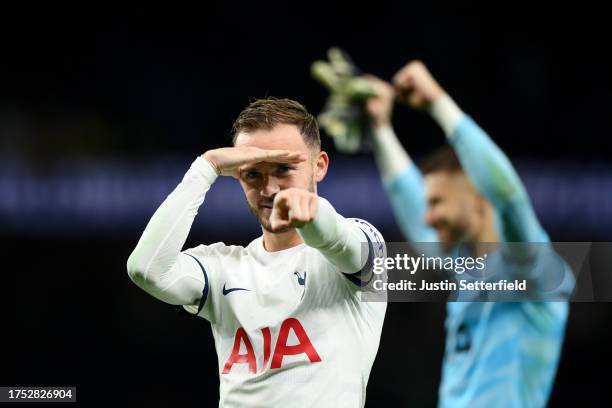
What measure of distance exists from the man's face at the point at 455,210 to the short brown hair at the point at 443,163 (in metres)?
0.07

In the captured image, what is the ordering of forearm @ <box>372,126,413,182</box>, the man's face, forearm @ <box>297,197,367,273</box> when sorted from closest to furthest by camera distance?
forearm @ <box>297,197,367,273</box> < the man's face < forearm @ <box>372,126,413,182</box>

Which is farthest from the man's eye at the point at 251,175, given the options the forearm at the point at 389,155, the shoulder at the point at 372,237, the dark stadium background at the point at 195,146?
the dark stadium background at the point at 195,146

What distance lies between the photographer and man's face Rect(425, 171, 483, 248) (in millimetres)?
2459

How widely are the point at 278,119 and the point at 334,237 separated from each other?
0.43 m

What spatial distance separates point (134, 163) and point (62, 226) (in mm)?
469

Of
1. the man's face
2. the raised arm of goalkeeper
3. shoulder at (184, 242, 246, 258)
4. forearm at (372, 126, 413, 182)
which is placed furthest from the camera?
forearm at (372, 126, 413, 182)

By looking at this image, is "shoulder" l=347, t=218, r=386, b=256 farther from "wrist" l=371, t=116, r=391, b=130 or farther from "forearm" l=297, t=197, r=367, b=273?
"wrist" l=371, t=116, r=391, b=130

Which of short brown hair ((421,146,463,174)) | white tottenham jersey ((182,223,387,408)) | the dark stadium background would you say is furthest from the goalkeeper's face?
the dark stadium background

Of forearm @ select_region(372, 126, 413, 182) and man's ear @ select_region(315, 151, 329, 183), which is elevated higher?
forearm @ select_region(372, 126, 413, 182)

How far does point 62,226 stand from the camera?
4.38 m

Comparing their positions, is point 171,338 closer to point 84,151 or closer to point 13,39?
point 84,151

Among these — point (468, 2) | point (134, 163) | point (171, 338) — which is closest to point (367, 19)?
point (468, 2)

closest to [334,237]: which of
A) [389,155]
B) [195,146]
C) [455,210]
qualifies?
[455,210]

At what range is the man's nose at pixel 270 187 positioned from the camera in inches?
77.4
